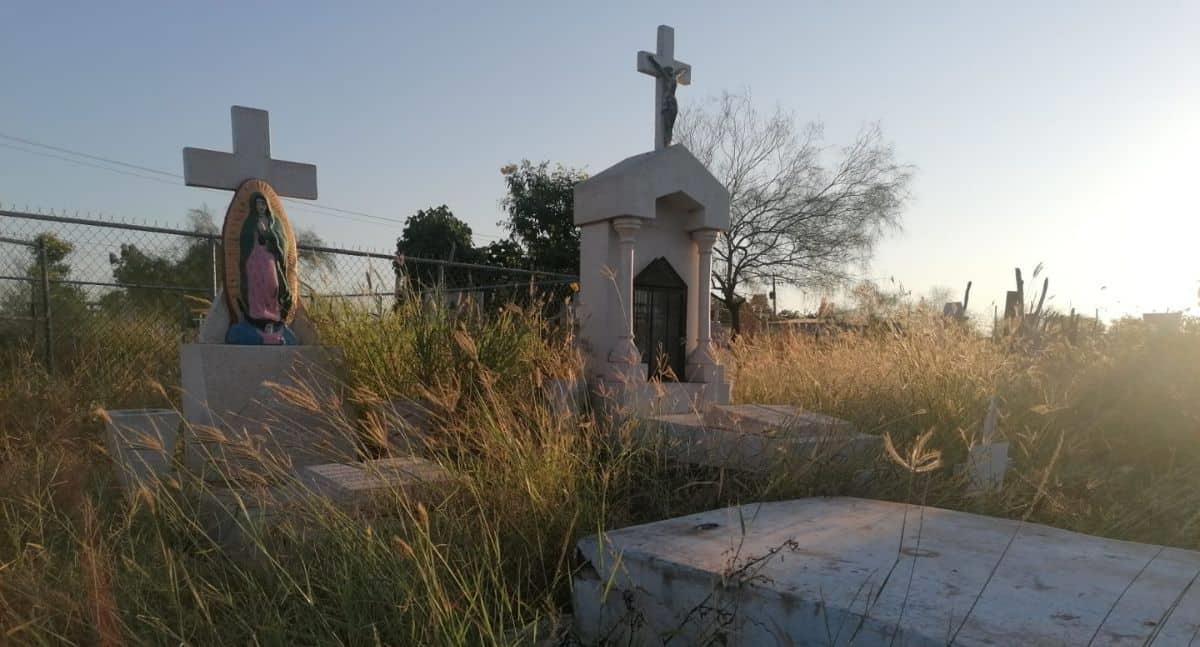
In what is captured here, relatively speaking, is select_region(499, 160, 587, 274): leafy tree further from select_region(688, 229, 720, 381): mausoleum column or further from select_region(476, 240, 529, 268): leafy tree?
select_region(688, 229, 720, 381): mausoleum column

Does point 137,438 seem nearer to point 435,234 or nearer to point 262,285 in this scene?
point 262,285

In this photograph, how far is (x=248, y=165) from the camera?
4.66 metres

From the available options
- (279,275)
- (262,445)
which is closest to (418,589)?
(262,445)

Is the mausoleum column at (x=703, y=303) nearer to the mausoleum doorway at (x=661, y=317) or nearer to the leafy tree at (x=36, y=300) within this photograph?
the mausoleum doorway at (x=661, y=317)

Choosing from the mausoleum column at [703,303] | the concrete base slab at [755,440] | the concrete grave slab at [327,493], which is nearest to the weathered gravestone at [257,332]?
the concrete grave slab at [327,493]

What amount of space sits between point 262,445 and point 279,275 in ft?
3.81

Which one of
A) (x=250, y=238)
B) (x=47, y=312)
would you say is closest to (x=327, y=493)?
(x=250, y=238)

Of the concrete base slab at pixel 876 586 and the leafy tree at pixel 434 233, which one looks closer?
the concrete base slab at pixel 876 586

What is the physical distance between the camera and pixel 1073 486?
4020mm

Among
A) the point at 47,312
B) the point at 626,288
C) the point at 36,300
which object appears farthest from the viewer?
the point at 36,300

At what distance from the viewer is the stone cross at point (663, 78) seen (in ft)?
20.9

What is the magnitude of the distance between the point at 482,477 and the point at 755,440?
151 cm

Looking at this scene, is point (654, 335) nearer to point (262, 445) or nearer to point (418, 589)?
point (262, 445)

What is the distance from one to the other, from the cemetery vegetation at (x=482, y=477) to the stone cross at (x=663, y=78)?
2.26 m
